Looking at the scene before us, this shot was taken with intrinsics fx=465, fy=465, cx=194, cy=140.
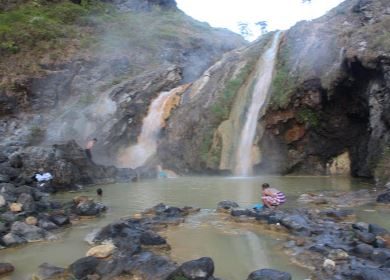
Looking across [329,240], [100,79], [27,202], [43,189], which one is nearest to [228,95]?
[43,189]

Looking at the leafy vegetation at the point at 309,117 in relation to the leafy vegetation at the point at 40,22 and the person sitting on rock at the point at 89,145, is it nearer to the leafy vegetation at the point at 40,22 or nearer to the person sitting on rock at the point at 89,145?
the person sitting on rock at the point at 89,145

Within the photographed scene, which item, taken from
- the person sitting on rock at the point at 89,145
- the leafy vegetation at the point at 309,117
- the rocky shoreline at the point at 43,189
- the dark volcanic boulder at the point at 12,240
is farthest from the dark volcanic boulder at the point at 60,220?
the leafy vegetation at the point at 309,117

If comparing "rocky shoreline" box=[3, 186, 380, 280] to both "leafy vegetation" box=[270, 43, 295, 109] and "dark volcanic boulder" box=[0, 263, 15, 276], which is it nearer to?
"dark volcanic boulder" box=[0, 263, 15, 276]

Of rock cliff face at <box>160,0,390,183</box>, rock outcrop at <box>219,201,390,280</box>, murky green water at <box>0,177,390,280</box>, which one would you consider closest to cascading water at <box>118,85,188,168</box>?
rock cliff face at <box>160,0,390,183</box>

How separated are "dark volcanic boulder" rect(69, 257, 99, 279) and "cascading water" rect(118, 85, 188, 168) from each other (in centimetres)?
1490

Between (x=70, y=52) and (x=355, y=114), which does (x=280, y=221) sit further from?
(x=70, y=52)

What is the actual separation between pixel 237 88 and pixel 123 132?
5.99 m

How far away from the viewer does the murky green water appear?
23.7ft

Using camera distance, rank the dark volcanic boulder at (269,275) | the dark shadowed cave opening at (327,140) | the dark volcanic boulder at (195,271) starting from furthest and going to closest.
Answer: the dark shadowed cave opening at (327,140) → the dark volcanic boulder at (195,271) → the dark volcanic boulder at (269,275)

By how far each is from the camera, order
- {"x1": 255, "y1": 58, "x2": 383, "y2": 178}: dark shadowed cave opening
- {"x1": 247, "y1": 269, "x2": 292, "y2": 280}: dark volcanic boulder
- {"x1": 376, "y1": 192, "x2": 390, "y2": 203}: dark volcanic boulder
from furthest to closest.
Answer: {"x1": 255, "y1": 58, "x2": 383, "y2": 178}: dark shadowed cave opening → {"x1": 376, "y1": 192, "x2": 390, "y2": 203}: dark volcanic boulder → {"x1": 247, "y1": 269, "x2": 292, "y2": 280}: dark volcanic boulder

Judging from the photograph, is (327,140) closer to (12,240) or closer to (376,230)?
(376,230)

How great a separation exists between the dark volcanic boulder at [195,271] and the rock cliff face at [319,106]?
11051 millimetres

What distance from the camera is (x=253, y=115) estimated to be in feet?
65.0

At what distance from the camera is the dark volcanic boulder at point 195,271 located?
19.8 ft
